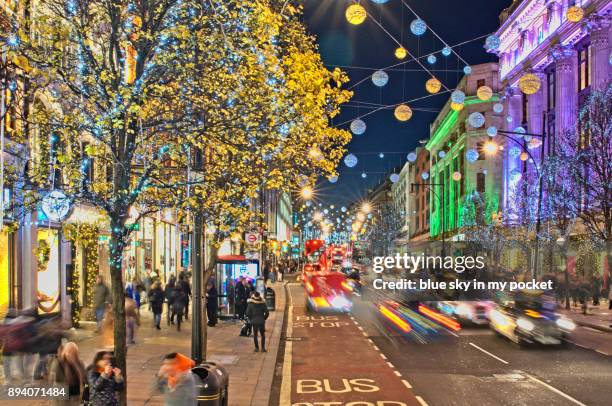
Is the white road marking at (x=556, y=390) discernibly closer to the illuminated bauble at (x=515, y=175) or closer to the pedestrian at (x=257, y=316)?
the pedestrian at (x=257, y=316)

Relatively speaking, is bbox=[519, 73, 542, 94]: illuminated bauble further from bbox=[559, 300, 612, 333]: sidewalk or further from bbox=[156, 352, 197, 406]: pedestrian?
bbox=[156, 352, 197, 406]: pedestrian

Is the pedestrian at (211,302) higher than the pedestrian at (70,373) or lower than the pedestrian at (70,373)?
lower

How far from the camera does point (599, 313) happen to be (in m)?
30.7

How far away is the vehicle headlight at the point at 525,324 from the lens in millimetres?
20062

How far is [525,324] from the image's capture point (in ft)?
66.2

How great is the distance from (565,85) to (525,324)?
35.4 m

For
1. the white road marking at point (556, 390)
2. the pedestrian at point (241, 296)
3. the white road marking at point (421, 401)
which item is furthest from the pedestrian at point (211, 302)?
the white road marking at point (421, 401)

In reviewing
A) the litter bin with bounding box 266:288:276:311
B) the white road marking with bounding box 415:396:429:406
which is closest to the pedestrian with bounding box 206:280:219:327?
the litter bin with bounding box 266:288:276:311

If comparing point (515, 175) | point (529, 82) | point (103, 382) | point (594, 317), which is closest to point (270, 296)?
point (594, 317)

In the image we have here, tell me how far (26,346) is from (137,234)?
58.7ft

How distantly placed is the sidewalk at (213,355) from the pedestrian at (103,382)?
2509 millimetres

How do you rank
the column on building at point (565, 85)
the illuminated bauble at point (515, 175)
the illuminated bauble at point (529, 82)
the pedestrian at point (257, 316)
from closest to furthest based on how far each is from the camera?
1. the pedestrian at point (257, 316)
2. the illuminated bauble at point (529, 82)
3. the column on building at point (565, 85)
4. the illuminated bauble at point (515, 175)

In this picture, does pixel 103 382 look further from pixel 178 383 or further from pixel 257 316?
pixel 257 316

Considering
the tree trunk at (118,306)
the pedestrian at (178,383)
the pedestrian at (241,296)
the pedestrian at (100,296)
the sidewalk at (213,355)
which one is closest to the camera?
the pedestrian at (178,383)
